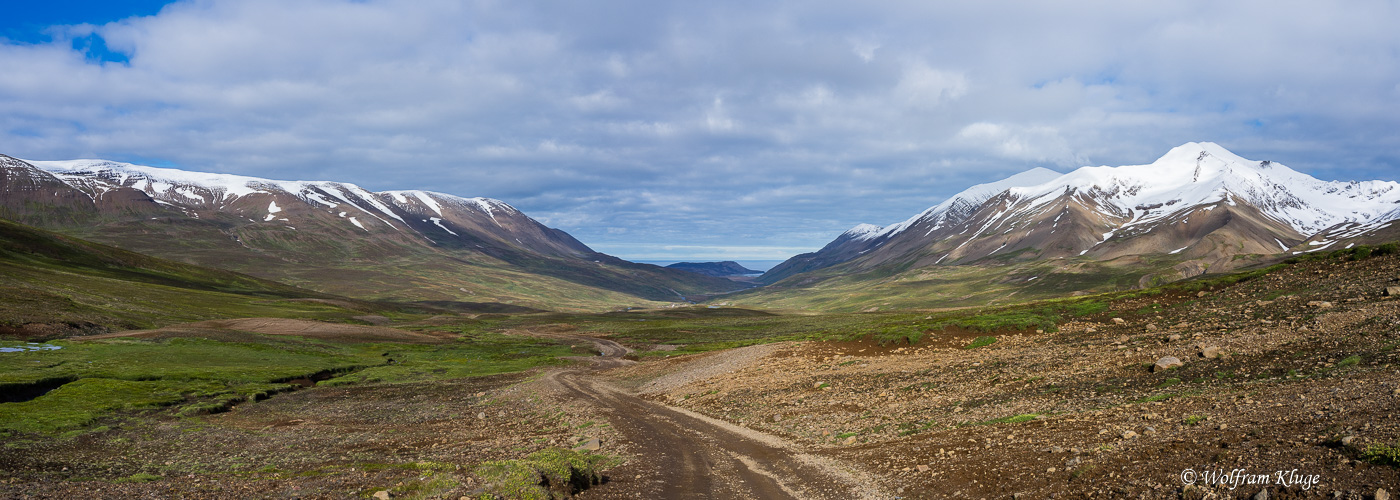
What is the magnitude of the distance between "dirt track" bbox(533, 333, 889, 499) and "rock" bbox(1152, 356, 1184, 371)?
51.7 feet

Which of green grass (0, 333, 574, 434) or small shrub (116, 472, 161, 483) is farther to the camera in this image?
green grass (0, 333, 574, 434)

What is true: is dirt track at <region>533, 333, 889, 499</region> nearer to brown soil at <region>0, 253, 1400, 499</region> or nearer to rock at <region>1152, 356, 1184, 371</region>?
brown soil at <region>0, 253, 1400, 499</region>

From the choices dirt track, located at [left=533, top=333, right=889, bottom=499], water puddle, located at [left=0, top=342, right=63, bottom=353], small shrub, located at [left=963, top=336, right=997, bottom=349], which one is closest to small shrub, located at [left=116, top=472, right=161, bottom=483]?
dirt track, located at [left=533, top=333, right=889, bottom=499]

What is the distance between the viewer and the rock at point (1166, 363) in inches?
1141

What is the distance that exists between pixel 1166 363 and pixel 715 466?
20569mm

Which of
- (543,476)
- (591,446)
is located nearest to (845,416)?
(591,446)

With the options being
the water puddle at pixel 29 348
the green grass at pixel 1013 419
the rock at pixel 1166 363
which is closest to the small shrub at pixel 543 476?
the green grass at pixel 1013 419

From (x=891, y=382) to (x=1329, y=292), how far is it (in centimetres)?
2444

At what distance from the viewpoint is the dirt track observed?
23.1 metres

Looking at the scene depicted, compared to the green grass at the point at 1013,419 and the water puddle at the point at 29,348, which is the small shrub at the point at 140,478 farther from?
the water puddle at the point at 29,348

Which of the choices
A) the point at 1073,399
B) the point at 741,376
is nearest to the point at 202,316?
the point at 741,376

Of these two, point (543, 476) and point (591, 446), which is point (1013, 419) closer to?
point (543, 476)

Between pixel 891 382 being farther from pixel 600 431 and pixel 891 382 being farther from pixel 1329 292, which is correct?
pixel 1329 292

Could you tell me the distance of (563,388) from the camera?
56.7m
